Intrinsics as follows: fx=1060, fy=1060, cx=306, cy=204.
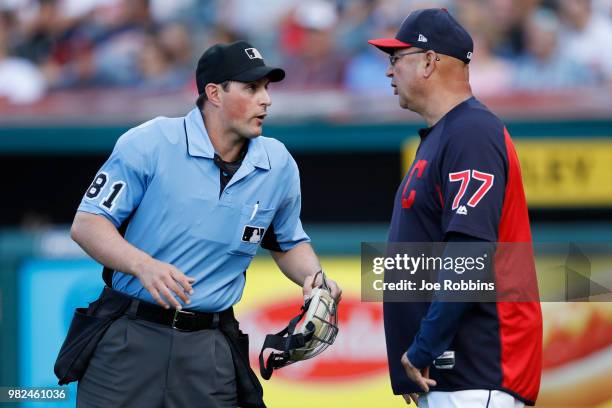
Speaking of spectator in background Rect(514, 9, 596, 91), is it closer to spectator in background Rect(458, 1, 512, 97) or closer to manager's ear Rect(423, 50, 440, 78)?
spectator in background Rect(458, 1, 512, 97)

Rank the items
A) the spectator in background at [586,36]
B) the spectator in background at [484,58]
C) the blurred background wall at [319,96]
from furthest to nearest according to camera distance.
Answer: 1. the spectator in background at [586,36]
2. the spectator in background at [484,58]
3. the blurred background wall at [319,96]

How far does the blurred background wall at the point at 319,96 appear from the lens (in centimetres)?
896

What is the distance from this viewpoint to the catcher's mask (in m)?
4.07

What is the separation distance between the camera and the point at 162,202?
159 inches

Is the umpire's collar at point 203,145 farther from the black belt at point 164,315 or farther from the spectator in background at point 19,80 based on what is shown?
the spectator in background at point 19,80

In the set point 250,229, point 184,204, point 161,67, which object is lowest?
point 250,229

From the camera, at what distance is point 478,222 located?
144 inches

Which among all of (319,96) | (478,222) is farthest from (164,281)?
(319,96)

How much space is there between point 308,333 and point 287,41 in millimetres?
5847

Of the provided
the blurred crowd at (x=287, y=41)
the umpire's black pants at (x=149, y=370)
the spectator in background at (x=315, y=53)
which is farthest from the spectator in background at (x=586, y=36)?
the umpire's black pants at (x=149, y=370)

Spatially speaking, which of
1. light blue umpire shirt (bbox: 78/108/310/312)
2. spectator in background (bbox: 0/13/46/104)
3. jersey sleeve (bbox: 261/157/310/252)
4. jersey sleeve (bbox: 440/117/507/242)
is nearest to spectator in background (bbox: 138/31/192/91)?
spectator in background (bbox: 0/13/46/104)

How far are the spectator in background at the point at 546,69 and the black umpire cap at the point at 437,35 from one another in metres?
5.32

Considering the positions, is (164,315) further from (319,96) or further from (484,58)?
(484,58)

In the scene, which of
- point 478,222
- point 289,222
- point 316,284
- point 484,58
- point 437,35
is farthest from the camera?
point 484,58
